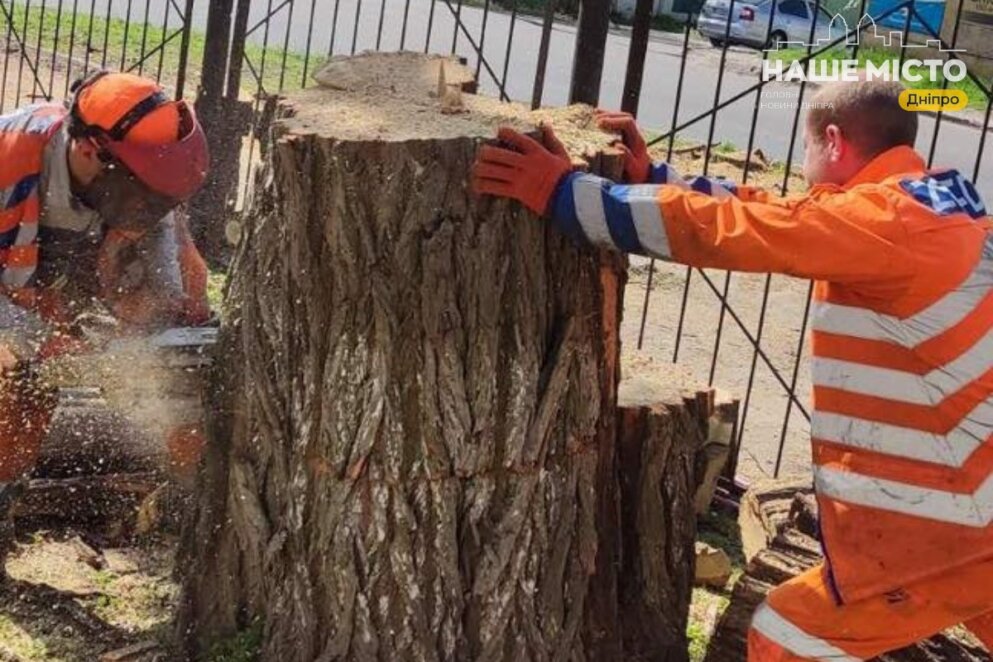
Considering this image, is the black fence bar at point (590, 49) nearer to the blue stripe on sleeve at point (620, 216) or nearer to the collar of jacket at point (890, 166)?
the collar of jacket at point (890, 166)

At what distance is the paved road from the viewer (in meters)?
14.9

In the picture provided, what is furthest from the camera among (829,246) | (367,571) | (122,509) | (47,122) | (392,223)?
(122,509)

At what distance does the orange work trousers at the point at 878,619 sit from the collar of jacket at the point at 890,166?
907mm

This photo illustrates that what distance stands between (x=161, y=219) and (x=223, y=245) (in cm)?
353

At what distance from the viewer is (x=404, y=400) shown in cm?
336

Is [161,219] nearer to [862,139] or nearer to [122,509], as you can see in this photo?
[122,509]

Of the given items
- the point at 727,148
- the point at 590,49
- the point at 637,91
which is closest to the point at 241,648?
the point at 637,91

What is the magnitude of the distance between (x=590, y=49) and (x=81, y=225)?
93.9 inches

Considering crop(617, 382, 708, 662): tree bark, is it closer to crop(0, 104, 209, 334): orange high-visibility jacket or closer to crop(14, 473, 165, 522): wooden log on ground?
crop(14, 473, 165, 522): wooden log on ground

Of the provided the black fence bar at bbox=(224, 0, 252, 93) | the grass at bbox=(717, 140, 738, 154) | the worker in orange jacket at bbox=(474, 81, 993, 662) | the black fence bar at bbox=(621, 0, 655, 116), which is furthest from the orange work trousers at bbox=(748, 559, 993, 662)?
the grass at bbox=(717, 140, 738, 154)

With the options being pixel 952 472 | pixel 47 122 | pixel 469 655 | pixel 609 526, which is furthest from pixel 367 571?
pixel 47 122

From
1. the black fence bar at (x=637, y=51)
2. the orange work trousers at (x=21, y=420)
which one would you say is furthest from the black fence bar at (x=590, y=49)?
the orange work trousers at (x=21, y=420)

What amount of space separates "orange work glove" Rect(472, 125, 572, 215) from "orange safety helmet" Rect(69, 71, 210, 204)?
1397 mm

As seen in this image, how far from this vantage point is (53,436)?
488cm
